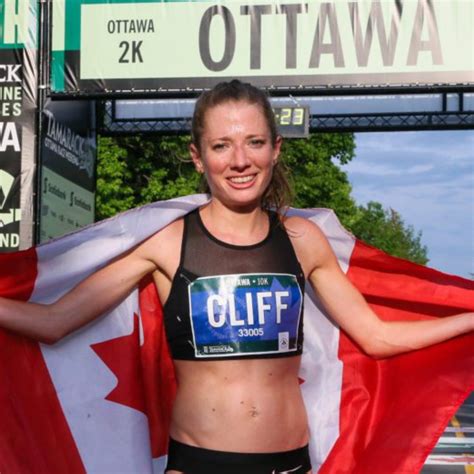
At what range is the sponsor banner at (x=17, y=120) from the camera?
33.6ft

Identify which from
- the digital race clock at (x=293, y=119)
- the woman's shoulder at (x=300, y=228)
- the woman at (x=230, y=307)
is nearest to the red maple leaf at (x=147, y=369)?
the woman at (x=230, y=307)

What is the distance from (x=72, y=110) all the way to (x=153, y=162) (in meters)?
15.2

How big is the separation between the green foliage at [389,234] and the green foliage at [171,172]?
33607mm

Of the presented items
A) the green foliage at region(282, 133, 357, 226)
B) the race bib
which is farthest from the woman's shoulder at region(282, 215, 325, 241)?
the green foliage at region(282, 133, 357, 226)

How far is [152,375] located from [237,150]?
114cm

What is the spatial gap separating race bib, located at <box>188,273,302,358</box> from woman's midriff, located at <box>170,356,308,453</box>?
0.17 feet

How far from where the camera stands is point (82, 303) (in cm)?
381

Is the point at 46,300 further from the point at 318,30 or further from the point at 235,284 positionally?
the point at 318,30

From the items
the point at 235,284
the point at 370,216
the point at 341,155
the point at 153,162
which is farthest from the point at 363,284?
the point at 370,216

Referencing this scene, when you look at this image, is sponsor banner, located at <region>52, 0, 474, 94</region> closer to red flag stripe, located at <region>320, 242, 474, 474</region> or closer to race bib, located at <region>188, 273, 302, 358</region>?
red flag stripe, located at <region>320, 242, 474, 474</region>

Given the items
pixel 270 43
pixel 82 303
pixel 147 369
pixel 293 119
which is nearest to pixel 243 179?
pixel 82 303

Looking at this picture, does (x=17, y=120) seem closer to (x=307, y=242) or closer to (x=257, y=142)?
(x=307, y=242)

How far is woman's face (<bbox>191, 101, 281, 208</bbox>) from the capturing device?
11.6ft

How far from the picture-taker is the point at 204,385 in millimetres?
3621
